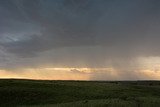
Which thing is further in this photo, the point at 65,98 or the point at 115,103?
the point at 65,98

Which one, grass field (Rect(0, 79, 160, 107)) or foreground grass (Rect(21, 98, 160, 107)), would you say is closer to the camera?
foreground grass (Rect(21, 98, 160, 107))

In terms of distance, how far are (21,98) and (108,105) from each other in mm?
16587

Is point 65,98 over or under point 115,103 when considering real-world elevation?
over

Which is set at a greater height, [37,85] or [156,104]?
[37,85]

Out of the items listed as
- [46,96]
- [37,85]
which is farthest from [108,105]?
[37,85]

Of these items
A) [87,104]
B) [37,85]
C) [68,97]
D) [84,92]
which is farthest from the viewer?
[37,85]

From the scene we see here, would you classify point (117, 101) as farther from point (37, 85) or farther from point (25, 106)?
point (37, 85)

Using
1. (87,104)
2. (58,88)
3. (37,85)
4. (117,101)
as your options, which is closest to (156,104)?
(117,101)

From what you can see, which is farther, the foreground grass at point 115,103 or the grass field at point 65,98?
the grass field at point 65,98

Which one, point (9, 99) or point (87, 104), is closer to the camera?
point (87, 104)

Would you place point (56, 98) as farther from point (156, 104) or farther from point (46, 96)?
point (156, 104)

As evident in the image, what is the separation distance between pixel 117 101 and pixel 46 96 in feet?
47.5

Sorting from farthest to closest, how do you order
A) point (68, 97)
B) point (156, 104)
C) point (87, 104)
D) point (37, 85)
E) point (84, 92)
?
point (37, 85) < point (84, 92) < point (68, 97) < point (156, 104) < point (87, 104)

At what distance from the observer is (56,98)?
62156mm
